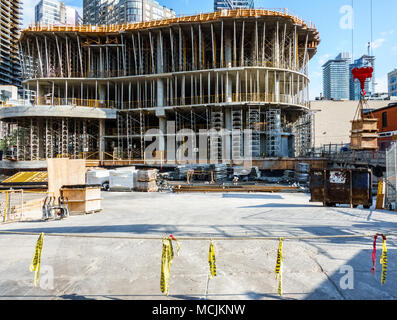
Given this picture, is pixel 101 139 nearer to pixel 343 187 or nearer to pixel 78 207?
pixel 78 207

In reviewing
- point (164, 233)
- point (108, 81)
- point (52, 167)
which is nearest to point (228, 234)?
point (164, 233)

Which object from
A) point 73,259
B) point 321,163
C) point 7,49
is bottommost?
point 73,259

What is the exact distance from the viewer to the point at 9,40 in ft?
293

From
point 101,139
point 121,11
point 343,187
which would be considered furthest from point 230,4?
point 343,187

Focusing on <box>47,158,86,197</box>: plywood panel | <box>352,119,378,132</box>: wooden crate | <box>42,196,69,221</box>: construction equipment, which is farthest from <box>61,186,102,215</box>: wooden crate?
<box>352,119,378,132</box>: wooden crate

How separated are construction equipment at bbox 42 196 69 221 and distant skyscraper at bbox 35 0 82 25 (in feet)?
503

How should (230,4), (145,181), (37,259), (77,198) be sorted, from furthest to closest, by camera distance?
1. (230,4)
2. (145,181)
3. (77,198)
4. (37,259)

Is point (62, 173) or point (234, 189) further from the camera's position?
point (234, 189)

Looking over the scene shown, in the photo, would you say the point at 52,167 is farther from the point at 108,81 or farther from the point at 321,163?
the point at 108,81

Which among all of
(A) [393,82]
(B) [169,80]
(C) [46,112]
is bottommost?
(C) [46,112]

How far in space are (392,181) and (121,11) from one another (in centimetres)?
8836

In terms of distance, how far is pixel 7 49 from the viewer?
3533 inches
